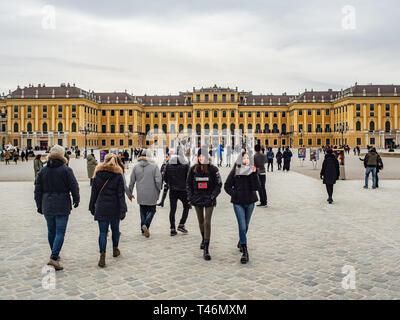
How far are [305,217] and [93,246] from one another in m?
4.79

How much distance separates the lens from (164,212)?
377 inches

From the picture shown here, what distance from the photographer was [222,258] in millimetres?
5746

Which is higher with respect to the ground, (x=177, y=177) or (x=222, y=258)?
(x=177, y=177)

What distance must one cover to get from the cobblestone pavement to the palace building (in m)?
58.5

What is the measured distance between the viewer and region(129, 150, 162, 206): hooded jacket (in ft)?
22.6

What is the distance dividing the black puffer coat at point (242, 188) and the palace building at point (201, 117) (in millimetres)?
60876

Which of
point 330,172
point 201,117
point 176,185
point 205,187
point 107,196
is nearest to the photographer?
point 107,196

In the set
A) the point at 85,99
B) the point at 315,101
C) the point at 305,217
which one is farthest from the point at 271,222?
the point at 315,101

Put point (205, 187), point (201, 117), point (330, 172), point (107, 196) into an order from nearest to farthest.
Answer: point (107, 196) → point (205, 187) → point (330, 172) → point (201, 117)

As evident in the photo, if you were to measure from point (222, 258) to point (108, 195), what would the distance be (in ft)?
6.36

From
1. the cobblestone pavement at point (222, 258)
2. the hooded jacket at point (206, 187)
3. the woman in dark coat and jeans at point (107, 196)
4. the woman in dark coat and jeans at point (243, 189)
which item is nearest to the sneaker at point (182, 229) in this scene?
the cobblestone pavement at point (222, 258)

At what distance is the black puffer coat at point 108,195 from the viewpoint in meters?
5.45

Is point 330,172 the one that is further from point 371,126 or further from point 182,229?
point 371,126

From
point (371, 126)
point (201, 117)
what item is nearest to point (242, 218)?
point (371, 126)
